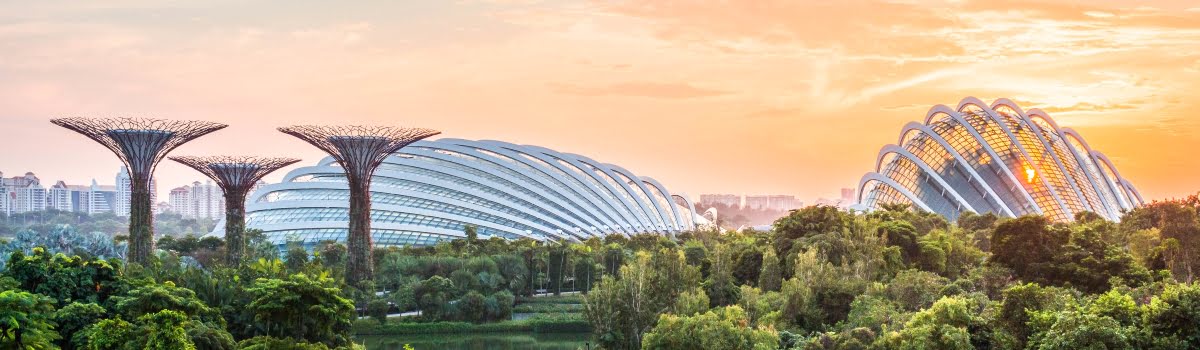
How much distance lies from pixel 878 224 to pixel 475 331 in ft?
72.6

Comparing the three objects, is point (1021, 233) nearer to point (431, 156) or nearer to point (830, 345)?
point (830, 345)

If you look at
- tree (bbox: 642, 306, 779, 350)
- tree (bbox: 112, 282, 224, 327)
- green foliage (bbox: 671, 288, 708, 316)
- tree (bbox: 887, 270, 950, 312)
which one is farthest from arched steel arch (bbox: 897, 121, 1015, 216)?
tree (bbox: 112, 282, 224, 327)

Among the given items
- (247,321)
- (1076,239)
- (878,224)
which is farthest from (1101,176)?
(247,321)

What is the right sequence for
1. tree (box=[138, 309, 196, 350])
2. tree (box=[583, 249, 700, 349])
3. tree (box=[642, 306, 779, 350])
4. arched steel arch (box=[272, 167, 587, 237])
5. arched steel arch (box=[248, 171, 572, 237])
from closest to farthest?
tree (box=[138, 309, 196, 350])
tree (box=[642, 306, 779, 350])
tree (box=[583, 249, 700, 349])
arched steel arch (box=[248, 171, 572, 237])
arched steel arch (box=[272, 167, 587, 237])

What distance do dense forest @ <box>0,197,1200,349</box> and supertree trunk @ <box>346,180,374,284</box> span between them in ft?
4.75

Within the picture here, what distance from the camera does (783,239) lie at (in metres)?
62.5

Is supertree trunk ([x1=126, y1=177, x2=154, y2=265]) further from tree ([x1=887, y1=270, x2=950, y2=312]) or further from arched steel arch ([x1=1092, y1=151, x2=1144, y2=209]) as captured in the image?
arched steel arch ([x1=1092, y1=151, x2=1144, y2=209])

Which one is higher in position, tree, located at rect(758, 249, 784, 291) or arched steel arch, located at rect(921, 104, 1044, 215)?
arched steel arch, located at rect(921, 104, 1044, 215)

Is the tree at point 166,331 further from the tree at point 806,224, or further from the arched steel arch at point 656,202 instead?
the arched steel arch at point 656,202

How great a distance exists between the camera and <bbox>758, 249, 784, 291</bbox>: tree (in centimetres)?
5584

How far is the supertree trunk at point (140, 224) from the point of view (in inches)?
2392

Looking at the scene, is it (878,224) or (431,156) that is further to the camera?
(431,156)

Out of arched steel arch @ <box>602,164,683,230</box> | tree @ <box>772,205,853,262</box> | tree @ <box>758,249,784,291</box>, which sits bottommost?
tree @ <box>758,249,784,291</box>

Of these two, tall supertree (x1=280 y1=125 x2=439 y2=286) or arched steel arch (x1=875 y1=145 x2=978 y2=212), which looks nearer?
tall supertree (x1=280 y1=125 x2=439 y2=286)
